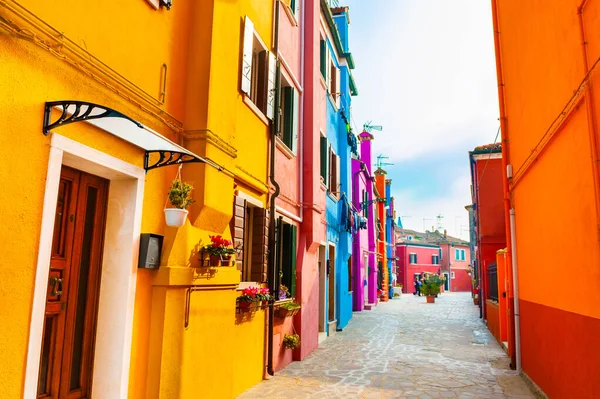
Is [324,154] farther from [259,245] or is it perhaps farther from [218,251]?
[218,251]

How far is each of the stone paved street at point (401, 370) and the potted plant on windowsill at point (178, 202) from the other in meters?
3.26

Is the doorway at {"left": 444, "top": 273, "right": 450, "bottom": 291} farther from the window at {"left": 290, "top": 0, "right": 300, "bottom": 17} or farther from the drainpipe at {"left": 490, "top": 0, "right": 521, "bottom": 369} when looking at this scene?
the window at {"left": 290, "top": 0, "right": 300, "bottom": 17}

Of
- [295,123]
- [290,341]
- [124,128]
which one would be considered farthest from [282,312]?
[124,128]

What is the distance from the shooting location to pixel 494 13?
1014 cm

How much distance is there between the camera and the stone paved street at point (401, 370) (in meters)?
6.98

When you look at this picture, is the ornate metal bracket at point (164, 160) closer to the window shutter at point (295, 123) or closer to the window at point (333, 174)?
the window shutter at point (295, 123)

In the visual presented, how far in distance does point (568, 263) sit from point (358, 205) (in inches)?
652

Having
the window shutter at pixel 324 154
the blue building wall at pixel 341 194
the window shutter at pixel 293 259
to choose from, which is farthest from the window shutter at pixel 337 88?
the window shutter at pixel 293 259

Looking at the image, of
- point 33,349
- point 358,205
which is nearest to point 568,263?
point 33,349

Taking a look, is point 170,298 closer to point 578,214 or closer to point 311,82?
point 578,214

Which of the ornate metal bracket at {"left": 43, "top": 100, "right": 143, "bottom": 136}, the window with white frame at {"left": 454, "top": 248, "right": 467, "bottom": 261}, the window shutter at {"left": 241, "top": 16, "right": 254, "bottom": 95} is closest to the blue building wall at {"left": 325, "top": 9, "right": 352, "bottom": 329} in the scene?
the window shutter at {"left": 241, "top": 16, "right": 254, "bottom": 95}

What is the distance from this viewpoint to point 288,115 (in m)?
9.48

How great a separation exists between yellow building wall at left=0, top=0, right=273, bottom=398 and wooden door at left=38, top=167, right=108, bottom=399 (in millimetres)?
419

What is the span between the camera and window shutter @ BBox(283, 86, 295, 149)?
9.40 m
